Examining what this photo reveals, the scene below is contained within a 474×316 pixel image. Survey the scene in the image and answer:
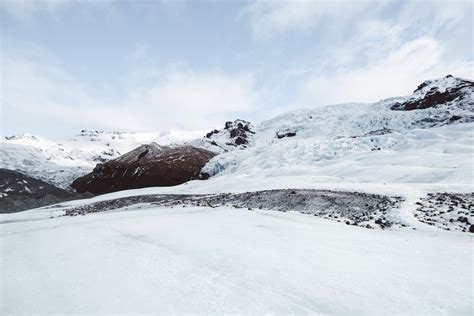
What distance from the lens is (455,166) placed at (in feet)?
79.7

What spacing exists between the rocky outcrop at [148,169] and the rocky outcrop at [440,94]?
61220 mm

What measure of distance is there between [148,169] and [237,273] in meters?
81.3

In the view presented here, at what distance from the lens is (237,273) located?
17.6ft

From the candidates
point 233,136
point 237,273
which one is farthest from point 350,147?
point 233,136

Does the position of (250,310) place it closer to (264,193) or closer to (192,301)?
(192,301)

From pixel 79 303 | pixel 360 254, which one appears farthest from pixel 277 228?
pixel 79 303

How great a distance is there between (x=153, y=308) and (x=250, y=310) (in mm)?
1270

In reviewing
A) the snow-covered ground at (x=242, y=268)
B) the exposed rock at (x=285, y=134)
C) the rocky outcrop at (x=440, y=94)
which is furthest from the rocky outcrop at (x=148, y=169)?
the rocky outcrop at (x=440, y=94)

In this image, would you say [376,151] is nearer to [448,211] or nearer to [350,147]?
[350,147]

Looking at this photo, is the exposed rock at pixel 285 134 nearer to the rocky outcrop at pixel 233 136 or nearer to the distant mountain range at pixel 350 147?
the distant mountain range at pixel 350 147

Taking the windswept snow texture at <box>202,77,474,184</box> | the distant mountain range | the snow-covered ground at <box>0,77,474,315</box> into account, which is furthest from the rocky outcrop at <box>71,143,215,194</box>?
the snow-covered ground at <box>0,77,474,315</box>

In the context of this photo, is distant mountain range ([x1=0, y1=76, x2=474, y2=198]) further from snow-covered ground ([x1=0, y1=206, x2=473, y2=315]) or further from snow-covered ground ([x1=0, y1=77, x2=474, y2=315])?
snow-covered ground ([x1=0, y1=206, x2=473, y2=315])

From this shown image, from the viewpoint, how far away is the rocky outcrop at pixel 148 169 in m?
77.6

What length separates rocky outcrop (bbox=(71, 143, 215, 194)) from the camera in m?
77.6
